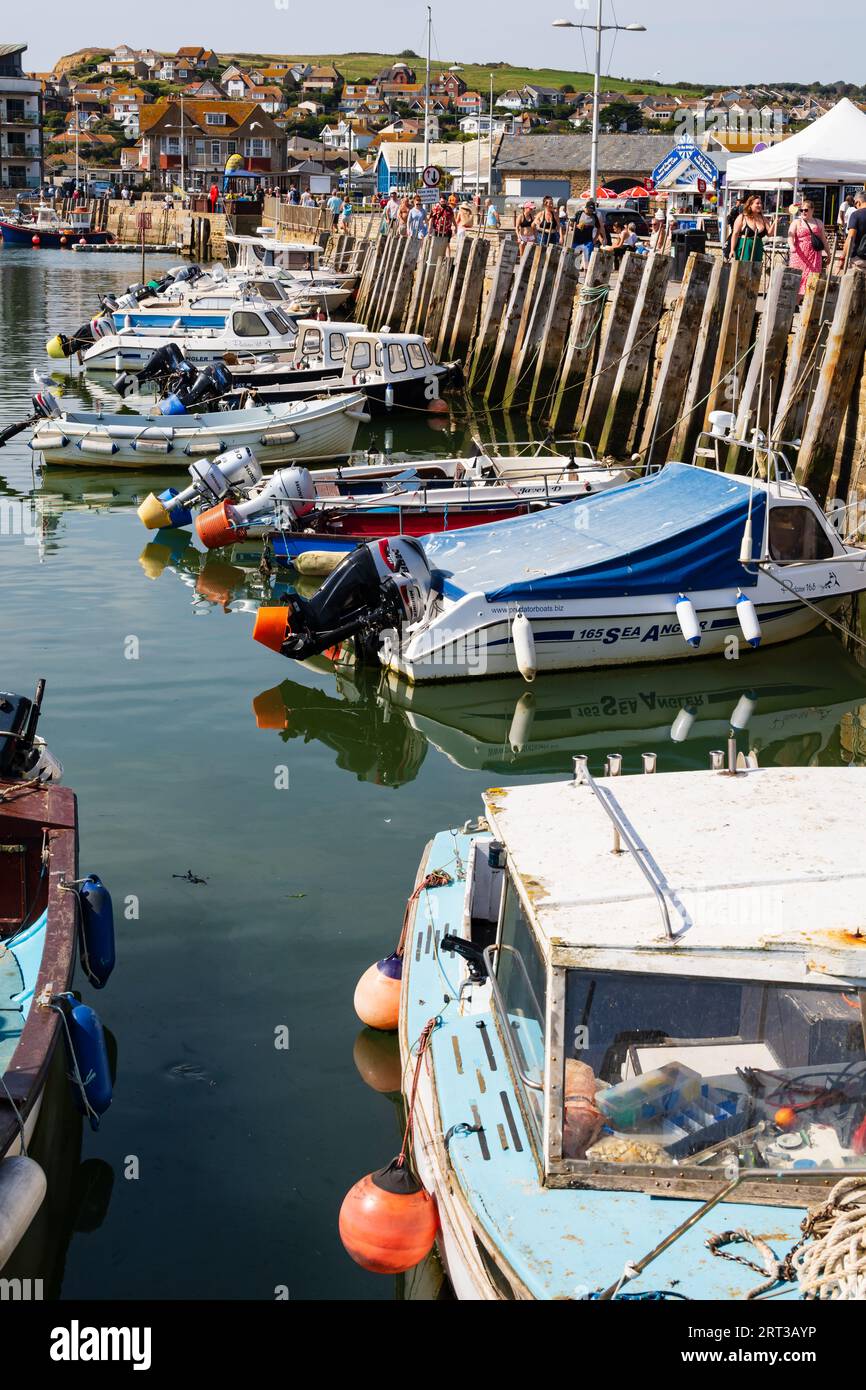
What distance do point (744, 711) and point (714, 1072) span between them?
9120 millimetres

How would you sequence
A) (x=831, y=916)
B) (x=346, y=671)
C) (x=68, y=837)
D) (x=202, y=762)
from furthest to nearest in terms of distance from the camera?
(x=346, y=671), (x=202, y=762), (x=68, y=837), (x=831, y=916)

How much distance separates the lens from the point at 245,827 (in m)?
11.3

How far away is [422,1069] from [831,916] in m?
2.10

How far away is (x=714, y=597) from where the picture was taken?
14742 mm

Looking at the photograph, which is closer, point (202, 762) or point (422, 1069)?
point (422, 1069)

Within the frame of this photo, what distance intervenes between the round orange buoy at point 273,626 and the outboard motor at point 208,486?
6.09m

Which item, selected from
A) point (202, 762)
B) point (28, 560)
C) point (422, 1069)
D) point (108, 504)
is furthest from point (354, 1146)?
point (108, 504)

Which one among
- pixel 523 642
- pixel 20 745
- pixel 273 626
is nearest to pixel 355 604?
pixel 273 626

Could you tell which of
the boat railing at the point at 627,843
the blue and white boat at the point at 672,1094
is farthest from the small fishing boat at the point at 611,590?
the blue and white boat at the point at 672,1094

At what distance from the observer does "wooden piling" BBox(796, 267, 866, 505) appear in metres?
16.6

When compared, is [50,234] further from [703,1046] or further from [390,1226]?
[703,1046]

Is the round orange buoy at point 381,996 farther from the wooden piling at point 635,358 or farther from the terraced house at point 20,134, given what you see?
the terraced house at point 20,134

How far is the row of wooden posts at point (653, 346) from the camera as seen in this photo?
16.9 m

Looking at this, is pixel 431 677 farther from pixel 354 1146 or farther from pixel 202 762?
pixel 354 1146
